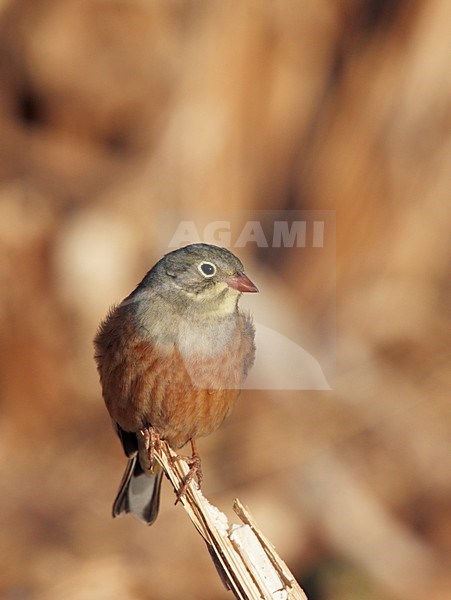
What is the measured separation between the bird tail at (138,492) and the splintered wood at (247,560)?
704 millimetres

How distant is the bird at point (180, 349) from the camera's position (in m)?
1.67

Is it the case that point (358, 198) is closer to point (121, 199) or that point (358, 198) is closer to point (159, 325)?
point (121, 199)

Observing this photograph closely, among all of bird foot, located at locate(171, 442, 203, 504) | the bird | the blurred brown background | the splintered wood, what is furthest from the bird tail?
the splintered wood

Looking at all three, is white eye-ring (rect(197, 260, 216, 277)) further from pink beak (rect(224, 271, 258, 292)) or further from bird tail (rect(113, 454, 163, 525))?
bird tail (rect(113, 454, 163, 525))

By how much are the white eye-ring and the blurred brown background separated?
104 cm

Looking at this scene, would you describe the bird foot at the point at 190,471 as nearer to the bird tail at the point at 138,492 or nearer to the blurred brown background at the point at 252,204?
the bird tail at the point at 138,492

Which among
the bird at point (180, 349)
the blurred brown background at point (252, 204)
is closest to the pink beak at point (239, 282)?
the bird at point (180, 349)

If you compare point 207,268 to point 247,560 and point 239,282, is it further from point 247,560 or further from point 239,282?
point 247,560

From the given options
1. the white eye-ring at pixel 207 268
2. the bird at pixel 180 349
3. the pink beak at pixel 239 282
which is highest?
the white eye-ring at pixel 207 268

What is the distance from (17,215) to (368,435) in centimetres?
166

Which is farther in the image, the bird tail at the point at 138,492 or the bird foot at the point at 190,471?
the bird tail at the point at 138,492

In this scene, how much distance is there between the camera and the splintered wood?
1.61 meters

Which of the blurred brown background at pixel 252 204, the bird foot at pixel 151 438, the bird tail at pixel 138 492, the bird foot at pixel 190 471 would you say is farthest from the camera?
the blurred brown background at pixel 252 204

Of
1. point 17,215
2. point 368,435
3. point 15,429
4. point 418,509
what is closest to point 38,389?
point 15,429
